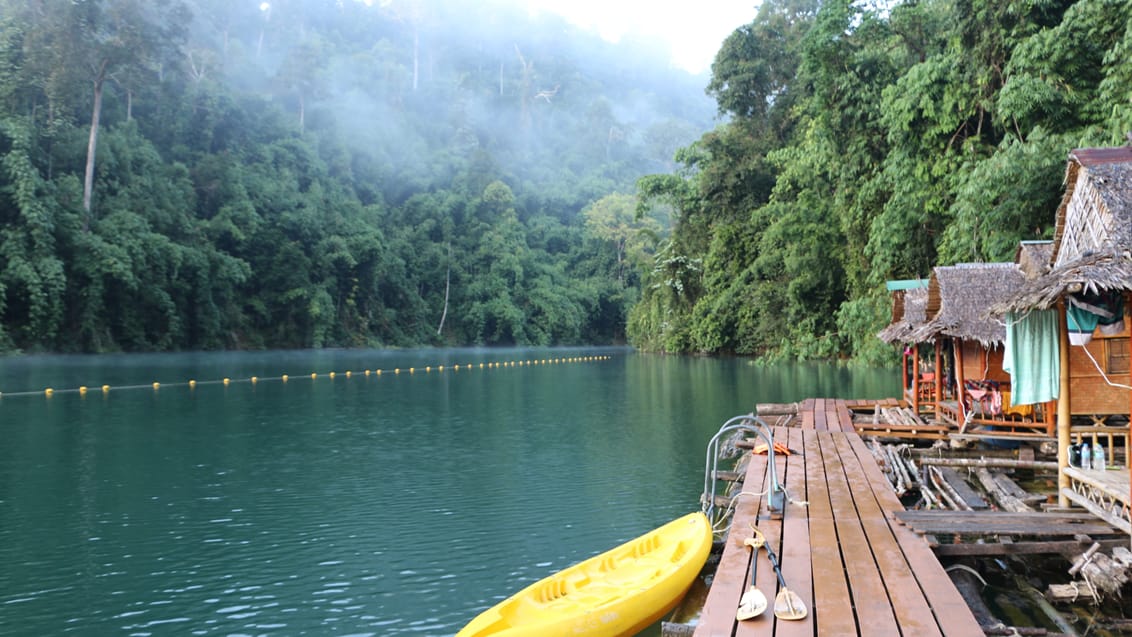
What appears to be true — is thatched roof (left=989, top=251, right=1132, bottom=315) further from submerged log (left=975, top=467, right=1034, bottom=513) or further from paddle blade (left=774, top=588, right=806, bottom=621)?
paddle blade (left=774, top=588, right=806, bottom=621)

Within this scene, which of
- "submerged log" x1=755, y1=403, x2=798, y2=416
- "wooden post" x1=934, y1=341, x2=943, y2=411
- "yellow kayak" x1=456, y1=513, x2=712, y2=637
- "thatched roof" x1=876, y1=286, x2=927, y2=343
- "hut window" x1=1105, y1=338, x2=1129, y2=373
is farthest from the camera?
"submerged log" x1=755, y1=403, x2=798, y2=416

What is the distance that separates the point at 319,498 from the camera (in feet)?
39.5

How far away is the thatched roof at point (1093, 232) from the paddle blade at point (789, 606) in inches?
143

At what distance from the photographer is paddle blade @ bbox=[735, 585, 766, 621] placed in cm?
497

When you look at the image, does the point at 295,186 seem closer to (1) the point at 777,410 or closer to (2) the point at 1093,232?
(1) the point at 777,410

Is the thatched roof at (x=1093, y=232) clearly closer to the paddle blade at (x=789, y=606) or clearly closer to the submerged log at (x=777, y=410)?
the paddle blade at (x=789, y=606)

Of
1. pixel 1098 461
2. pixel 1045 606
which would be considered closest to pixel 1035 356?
pixel 1098 461

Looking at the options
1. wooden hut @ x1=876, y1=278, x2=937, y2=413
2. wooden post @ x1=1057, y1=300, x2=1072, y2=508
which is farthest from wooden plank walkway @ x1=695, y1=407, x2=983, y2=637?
wooden hut @ x1=876, y1=278, x2=937, y2=413

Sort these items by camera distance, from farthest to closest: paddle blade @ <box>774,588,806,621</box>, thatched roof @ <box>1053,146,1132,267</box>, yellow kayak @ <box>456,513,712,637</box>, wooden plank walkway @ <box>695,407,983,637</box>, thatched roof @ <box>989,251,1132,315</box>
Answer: thatched roof @ <box>1053,146,1132,267</box> → thatched roof @ <box>989,251,1132,315</box> → yellow kayak @ <box>456,513,712,637</box> → paddle blade @ <box>774,588,806,621</box> → wooden plank walkway @ <box>695,407,983,637</box>

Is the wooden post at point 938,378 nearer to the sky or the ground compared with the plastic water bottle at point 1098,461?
nearer to the sky

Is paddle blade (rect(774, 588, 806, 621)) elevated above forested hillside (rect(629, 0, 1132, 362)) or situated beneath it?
situated beneath

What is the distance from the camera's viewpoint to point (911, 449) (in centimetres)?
1242

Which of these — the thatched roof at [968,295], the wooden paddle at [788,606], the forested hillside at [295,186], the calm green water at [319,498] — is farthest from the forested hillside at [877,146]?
the forested hillside at [295,186]

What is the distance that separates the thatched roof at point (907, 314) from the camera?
1526 cm
